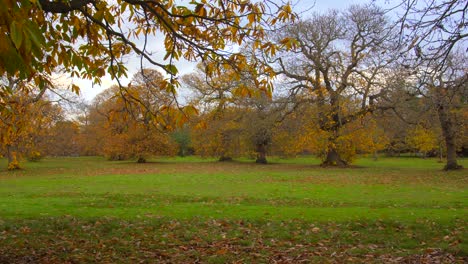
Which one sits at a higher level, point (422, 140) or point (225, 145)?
point (422, 140)

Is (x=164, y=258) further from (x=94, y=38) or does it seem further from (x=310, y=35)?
(x=310, y=35)

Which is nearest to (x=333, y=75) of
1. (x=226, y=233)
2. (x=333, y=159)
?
(x=333, y=159)

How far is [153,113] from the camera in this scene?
21.3 feet

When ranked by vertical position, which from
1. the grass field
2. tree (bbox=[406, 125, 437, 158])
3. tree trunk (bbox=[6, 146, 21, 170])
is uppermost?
tree (bbox=[406, 125, 437, 158])

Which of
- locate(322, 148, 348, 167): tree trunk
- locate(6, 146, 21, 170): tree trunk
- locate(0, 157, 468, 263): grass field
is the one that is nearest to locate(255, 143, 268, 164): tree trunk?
locate(322, 148, 348, 167): tree trunk

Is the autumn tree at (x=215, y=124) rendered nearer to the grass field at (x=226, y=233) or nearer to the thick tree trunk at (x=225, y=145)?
the thick tree trunk at (x=225, y=145)

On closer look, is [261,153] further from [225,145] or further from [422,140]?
[422,140]

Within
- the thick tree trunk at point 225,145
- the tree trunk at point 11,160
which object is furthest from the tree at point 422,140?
the tree trunk at point 11,160

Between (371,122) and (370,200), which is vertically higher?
(371,122)

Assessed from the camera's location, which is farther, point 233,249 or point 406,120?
point 406,120

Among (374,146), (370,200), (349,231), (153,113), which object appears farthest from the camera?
(374,146)

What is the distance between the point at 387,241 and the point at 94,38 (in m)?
Answer: 6.30

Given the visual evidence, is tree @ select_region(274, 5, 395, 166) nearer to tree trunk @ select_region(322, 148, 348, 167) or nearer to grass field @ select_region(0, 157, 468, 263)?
tree trunk @ select_region(322, 148, 348, 167)

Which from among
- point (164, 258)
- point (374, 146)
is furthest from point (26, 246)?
point (374, 146)
